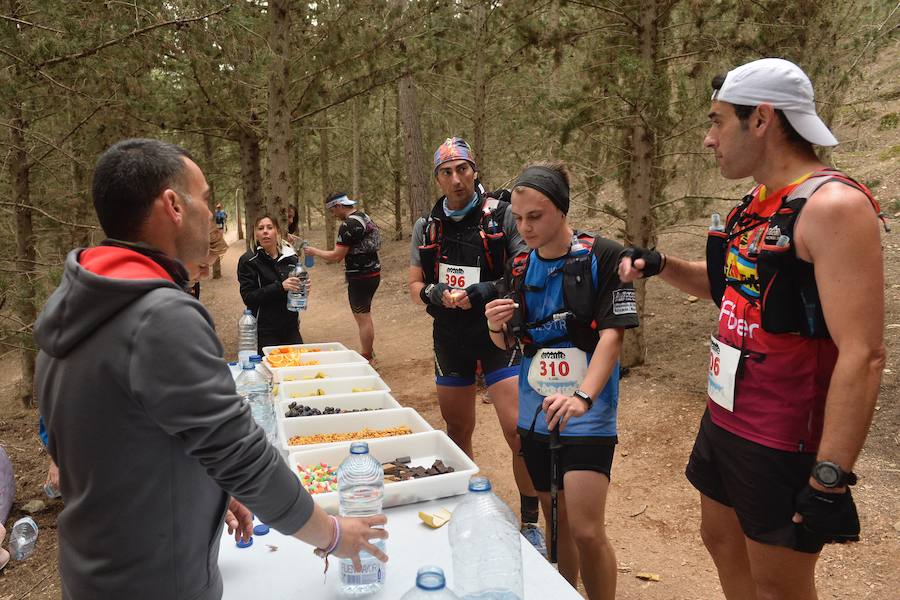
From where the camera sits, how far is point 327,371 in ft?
14.1

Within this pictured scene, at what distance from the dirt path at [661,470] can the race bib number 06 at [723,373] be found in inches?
74.0

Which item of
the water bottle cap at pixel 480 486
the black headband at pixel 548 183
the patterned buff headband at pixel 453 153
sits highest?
the patterned buff headband at pixel 453 153

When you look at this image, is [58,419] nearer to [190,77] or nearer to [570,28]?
[570,28]

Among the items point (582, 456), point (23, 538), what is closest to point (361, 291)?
point (23, 538)

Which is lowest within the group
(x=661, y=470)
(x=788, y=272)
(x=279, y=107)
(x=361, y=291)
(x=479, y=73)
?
(x=661, y=470)

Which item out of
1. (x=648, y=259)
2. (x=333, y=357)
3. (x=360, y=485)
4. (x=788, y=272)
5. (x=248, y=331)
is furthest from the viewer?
(x=248, y=331)

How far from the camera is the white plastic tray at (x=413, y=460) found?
2299mm

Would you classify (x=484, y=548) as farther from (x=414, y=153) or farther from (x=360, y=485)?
(x=414, y=153)

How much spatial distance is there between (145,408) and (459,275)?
8.47 feet

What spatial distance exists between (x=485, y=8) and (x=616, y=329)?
8456 millimetres

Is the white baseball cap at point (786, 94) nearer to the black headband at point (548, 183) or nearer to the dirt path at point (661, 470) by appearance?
the black headband at point (548, 183)

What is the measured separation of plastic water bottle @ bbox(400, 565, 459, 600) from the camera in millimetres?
1381

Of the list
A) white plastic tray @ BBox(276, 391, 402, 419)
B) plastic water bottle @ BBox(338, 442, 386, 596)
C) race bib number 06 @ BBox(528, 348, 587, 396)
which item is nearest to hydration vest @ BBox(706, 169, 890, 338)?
race bib number 06 @ BBox(528, 348, 587, 396)

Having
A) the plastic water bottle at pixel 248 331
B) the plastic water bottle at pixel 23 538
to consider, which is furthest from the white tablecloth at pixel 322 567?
the plastic water bottle at pixel 248 331
